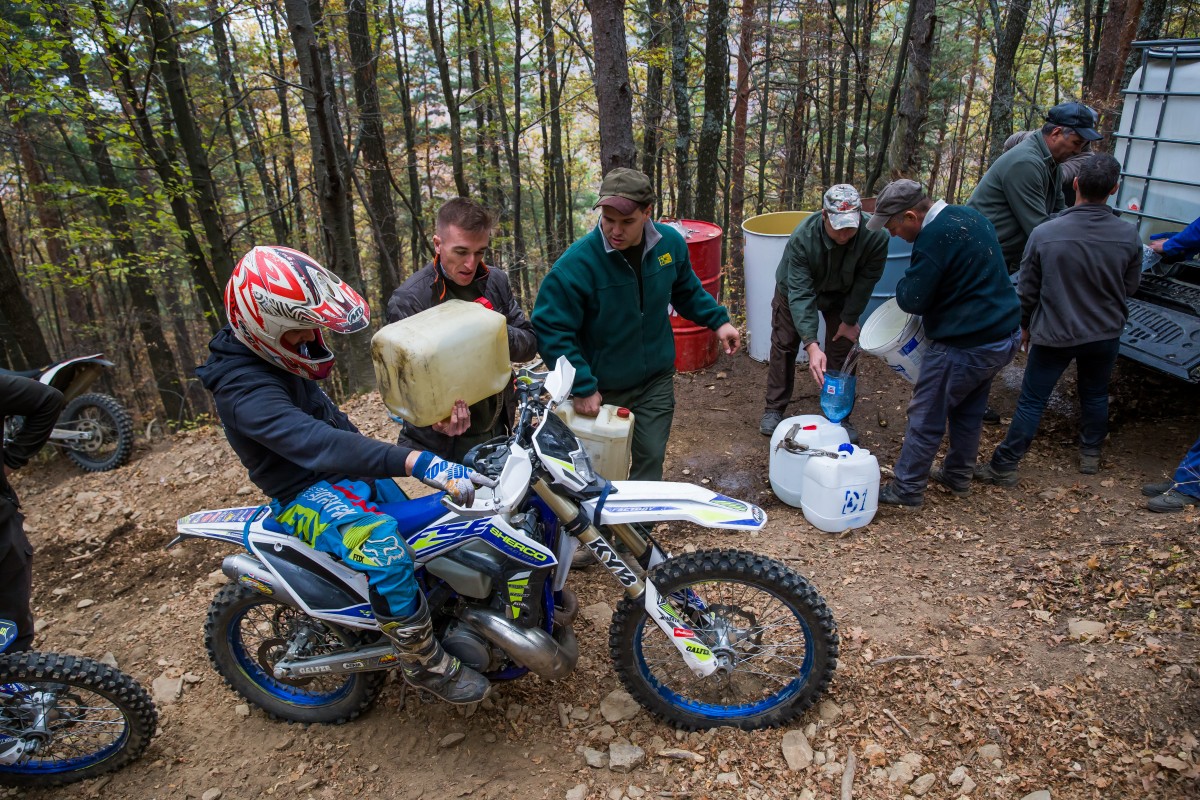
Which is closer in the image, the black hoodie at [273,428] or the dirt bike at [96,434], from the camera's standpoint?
the black hoodie at [273,428]

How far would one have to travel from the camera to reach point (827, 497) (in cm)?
407

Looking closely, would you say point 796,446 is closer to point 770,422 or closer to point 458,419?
point 770,422

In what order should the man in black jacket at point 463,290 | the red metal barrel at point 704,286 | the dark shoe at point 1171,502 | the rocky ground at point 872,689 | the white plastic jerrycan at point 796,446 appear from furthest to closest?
the red metal barrel at point 704,286 < the white plastic jerrycan at point 796,446 < the dark shoe at point 1171,502 < the man in black jacket at point 463,290 < the rocky ground at point 872,689

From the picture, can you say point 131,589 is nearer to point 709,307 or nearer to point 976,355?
point 709,307

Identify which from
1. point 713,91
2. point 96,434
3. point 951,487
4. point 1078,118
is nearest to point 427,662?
point 951,487

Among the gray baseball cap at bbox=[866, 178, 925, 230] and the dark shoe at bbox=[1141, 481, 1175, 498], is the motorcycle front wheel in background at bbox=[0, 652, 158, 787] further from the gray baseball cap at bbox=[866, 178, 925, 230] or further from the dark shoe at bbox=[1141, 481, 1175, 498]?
the dark shoe at bbox=[1141, 481, 1175, 498]

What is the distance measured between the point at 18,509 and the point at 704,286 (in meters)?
4.92

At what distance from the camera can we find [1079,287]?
4.10m

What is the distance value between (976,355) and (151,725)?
4560mm

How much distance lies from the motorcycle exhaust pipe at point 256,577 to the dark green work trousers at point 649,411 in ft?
5.98

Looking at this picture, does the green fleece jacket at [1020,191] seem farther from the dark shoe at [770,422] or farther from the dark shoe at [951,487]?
the dark shoe at [770,422]

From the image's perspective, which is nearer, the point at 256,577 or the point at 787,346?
the point at 256,577

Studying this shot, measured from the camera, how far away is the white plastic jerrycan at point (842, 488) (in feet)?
13.2

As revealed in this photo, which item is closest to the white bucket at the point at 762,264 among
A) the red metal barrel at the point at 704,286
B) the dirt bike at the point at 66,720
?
the red metal barrel at the point at 704,286
